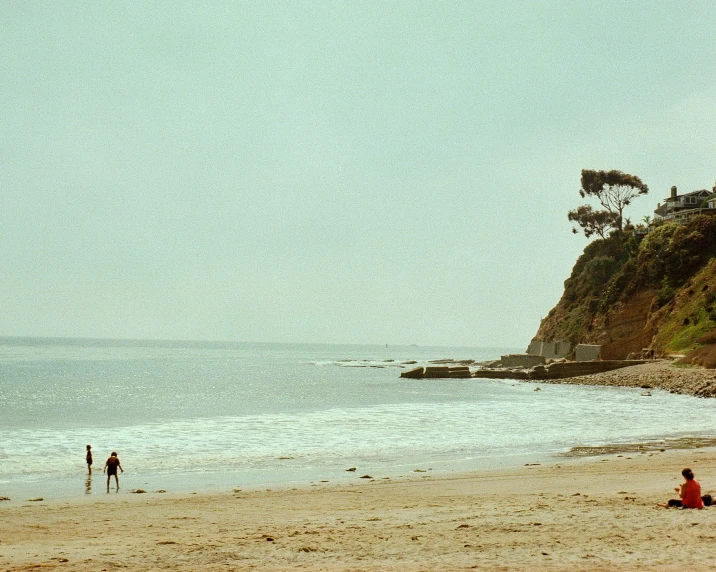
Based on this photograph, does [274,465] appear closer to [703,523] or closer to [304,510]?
[304,510]

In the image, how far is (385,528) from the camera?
13031 millimetres

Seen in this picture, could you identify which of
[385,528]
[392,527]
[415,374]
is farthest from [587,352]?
[385,528]

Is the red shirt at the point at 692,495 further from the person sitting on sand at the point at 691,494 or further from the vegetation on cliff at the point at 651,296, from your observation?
the vegetation on cliff at the point at 651,296

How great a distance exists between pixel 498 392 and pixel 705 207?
4742 cm

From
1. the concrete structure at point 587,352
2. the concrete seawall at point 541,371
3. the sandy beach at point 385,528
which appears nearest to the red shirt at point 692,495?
the sandy beach at point 385,528

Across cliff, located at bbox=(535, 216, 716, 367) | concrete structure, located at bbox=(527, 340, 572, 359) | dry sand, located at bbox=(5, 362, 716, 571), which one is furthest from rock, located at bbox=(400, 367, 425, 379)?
dry sand, located at bbox=(5, 362, 716, 571)

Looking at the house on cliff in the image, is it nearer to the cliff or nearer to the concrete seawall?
the cliff

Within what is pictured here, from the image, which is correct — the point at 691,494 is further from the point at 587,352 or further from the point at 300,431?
the point at 587,352

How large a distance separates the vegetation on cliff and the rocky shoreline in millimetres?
2497

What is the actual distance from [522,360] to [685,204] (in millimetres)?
33960

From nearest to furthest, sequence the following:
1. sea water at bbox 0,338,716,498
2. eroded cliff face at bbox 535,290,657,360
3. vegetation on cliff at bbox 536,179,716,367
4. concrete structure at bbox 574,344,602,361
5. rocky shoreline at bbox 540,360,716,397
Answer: sea water at bbox 0,338,716,498 < rocky shoreline at bbox 540,360,716,397 < vegetation on cliff at bbox 536,179,716,367 < eroded cliff face at bbox 535,290,657,360 < concrete structure at bbox 574,344,602,361

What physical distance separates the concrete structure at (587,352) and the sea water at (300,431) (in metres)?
12.8

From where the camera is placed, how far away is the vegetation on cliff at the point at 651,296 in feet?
215

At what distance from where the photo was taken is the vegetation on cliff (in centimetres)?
6550
